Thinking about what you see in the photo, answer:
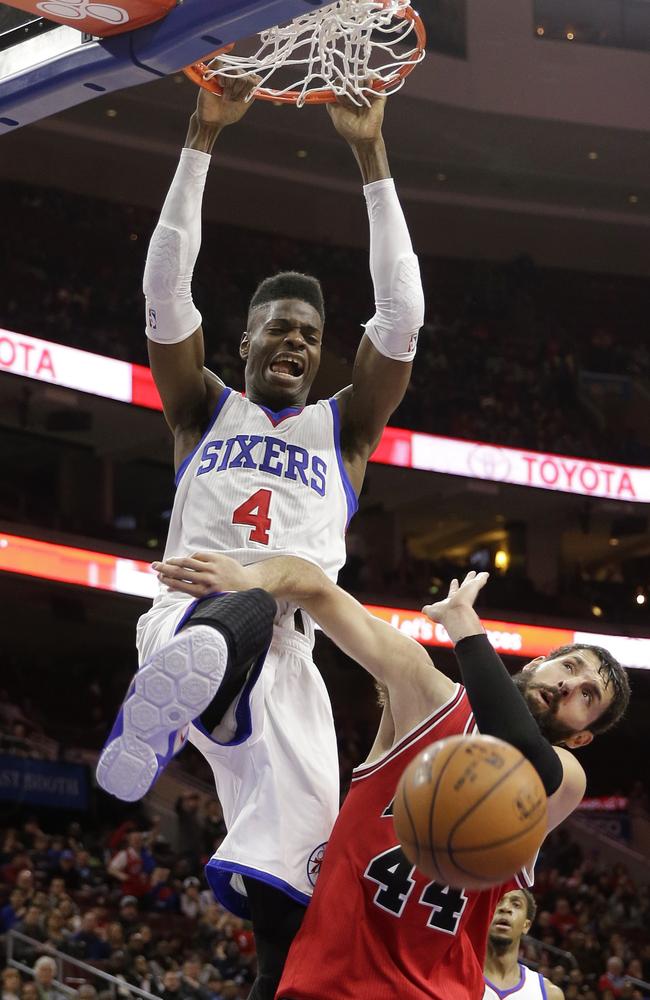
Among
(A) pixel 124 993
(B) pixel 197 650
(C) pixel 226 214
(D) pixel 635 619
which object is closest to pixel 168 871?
(A) pixel 124 993

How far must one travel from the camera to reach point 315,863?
3891mm

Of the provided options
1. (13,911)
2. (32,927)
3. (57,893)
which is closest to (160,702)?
(32,927)

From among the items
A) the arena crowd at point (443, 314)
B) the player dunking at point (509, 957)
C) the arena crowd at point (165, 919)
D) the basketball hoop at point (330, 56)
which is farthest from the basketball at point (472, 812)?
the arena crowd at point (443, 314)

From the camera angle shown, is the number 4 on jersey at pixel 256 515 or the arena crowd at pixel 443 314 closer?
the number 4 on jersey at pixel 256 515

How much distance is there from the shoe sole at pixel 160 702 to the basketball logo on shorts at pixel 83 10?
177 cm

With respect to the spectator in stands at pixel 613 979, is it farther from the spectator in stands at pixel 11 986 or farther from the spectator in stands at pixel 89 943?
the spectator in stands at pixel 11 986

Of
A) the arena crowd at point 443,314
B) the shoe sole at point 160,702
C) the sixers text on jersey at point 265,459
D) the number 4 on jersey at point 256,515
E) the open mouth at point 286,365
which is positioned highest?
the arena crowd at point 443,314

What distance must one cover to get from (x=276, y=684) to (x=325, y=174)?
18.9 metres

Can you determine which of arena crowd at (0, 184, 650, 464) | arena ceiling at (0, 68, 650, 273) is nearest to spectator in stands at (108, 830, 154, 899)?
arena crowd at (0, 184, 650, 464)

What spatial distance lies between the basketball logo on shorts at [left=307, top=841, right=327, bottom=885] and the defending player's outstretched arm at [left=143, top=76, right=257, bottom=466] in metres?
1.32

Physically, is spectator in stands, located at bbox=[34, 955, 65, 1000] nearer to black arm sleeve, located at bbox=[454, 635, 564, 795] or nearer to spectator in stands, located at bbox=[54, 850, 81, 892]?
spectator in stands, located at bbox=[54, 850, 81, 892]

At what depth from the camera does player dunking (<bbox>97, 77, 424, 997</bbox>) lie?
3.79m

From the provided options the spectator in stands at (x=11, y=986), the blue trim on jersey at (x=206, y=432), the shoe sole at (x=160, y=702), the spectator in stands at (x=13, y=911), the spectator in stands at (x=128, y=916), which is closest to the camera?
the shoe sole at (x=160, y=702)

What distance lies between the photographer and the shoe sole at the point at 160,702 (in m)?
3.22
